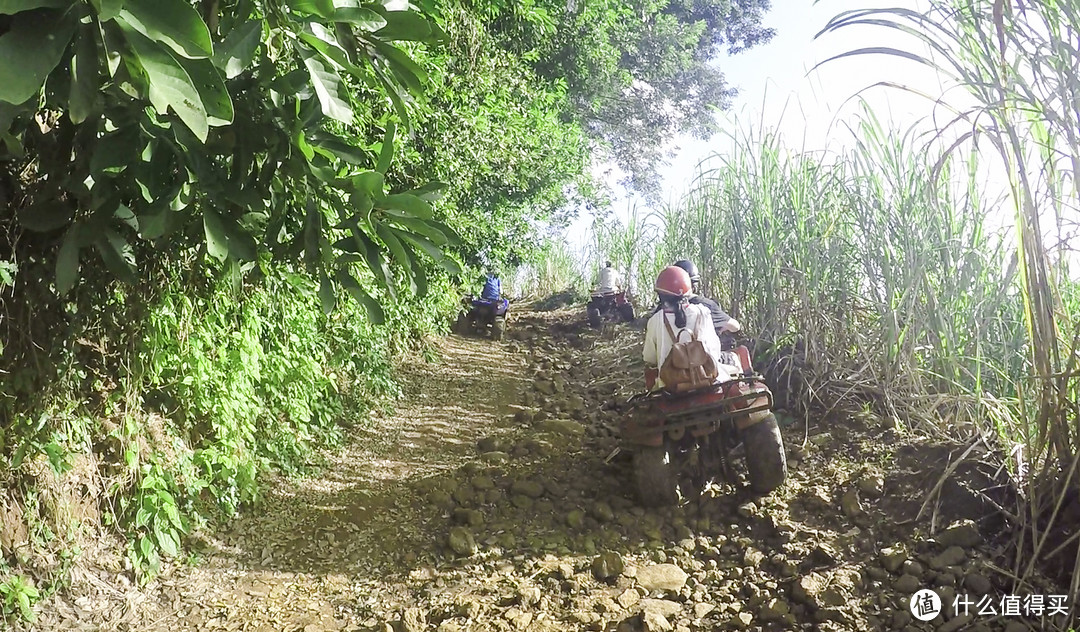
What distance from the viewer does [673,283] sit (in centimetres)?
345

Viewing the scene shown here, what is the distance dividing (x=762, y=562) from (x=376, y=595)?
59.3 inches

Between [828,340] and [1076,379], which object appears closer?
[1076,379]

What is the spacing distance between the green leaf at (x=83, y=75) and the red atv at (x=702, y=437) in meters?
2.62

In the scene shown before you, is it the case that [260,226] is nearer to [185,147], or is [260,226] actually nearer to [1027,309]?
[185,147]

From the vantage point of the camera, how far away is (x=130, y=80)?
3.59 ft

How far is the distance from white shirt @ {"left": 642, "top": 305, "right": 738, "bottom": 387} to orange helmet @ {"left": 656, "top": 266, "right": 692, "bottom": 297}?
0.34 ft

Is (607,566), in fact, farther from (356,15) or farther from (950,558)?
(356,15)

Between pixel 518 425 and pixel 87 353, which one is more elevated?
pixel 87 353

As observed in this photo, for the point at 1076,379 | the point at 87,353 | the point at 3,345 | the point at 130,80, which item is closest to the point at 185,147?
the point at 130,80

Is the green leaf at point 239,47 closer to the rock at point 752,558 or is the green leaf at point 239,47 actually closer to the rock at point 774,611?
the rock at point 774,611

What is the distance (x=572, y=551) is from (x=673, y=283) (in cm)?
139

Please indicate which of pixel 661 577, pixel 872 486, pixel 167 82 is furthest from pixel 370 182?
pixel 872 486

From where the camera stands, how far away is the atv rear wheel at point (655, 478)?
3246mm

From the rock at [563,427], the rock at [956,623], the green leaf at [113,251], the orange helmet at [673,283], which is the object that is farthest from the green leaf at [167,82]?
the rock at [563,427]
